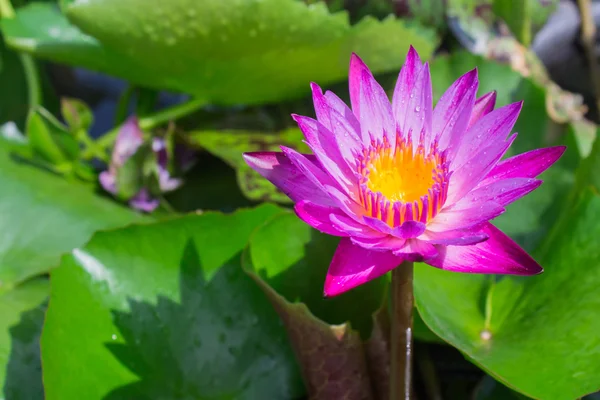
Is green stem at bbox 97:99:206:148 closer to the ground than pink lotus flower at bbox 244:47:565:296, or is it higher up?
closer to the ground

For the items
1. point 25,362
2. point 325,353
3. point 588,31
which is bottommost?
point 25,362

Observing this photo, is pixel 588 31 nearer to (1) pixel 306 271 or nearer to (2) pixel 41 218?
(1) pixel 306 271

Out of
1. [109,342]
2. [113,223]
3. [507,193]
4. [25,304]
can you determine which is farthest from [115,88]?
[507,193]

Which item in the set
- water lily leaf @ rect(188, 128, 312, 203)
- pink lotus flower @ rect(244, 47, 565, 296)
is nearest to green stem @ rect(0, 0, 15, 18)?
water lily leaf @ rect(188, 128, 312, 203)

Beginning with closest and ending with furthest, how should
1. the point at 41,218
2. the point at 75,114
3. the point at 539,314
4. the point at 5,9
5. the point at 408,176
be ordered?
the point at 408,176, the point at 539,314, the point at 41,218, the point at 75,114, the point at 5,9

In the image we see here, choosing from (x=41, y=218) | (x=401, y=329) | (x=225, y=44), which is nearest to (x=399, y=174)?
(x=401, y=329)

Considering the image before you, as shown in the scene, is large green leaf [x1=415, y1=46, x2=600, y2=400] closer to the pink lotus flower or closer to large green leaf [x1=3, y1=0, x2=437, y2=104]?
the pink lotus flower

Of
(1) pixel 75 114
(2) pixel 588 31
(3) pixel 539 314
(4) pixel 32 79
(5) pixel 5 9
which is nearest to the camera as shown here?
(3) pixel 539 314

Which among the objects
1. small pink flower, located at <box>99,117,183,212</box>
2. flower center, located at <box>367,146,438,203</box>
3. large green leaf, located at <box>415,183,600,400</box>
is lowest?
small pink flower, located at <box>99,117,183,212</box>
